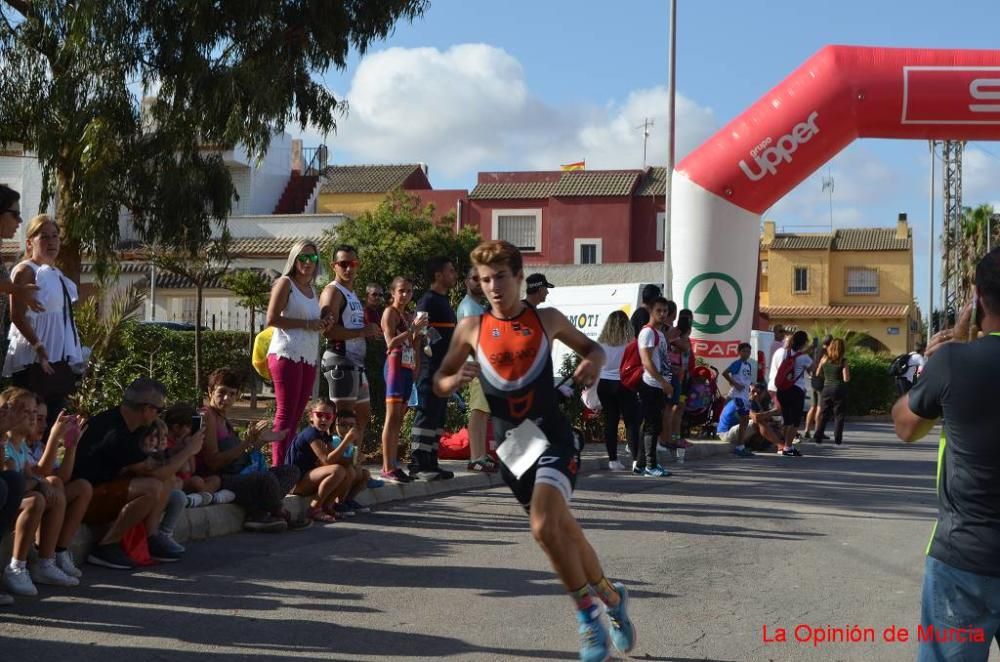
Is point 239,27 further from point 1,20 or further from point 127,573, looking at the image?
point 127,573

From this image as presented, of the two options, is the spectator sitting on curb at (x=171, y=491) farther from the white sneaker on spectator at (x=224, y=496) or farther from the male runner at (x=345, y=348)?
the male runner at (x=345, y=348)

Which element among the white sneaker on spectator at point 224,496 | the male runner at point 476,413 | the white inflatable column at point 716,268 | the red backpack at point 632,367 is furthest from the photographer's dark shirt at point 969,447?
the white inflatable column at point 716,268

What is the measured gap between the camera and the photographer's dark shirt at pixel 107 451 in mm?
7453

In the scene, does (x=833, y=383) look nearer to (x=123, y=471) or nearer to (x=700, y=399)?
(x=700, y=399)

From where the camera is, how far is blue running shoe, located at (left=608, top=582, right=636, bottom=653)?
5.67 metres

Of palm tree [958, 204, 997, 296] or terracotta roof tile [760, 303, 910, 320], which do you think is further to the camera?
terracotta roof tile [760, 303, 910, 320]

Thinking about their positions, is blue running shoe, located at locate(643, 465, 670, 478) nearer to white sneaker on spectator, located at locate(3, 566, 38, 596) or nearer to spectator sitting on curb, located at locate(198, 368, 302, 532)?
spectator sitting on curb, located at locate(198, 368, 302, 532)

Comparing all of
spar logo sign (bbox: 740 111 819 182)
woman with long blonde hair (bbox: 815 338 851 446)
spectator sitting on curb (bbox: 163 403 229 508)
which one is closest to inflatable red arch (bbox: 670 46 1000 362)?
spar logo sign (bbox: 740 111 819 182)

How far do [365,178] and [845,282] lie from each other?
28.3 metres

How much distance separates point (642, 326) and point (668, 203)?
26.4ft

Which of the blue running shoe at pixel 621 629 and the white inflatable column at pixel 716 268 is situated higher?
the white inflatable column at pixel 716 268

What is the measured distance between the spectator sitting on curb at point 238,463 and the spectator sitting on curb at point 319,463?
0.38 metres

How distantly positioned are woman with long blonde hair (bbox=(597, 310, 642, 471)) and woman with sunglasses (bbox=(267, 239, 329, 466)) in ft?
13.7

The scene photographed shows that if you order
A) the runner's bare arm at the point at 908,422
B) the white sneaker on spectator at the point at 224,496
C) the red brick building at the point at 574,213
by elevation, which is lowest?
the white sneaker on spectator at the point at 224,496
